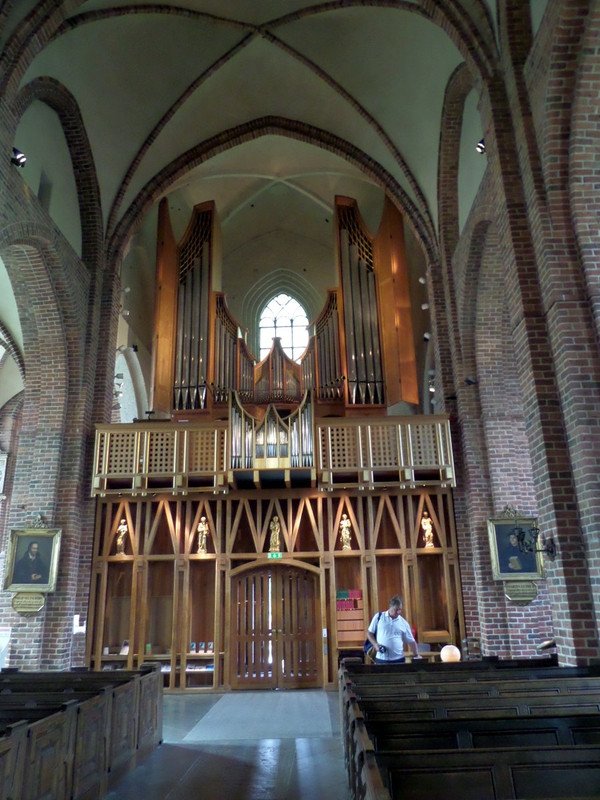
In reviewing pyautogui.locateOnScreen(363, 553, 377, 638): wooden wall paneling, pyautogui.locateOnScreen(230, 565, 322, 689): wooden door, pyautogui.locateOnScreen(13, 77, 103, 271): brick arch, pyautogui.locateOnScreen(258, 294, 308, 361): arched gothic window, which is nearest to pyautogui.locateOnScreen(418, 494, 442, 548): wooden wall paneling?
pyautogui.locateOnScreen(363, 553, 377, 638): wooden wall paneling

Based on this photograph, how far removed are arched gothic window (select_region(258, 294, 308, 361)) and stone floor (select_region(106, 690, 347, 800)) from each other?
9773 millimetres

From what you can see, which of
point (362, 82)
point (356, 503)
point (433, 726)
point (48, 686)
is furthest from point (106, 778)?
point (362, 82)

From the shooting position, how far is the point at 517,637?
9.27 m

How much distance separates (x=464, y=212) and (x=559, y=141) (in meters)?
3.95

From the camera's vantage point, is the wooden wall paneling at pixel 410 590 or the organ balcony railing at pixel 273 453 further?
the wooden wall paneling at pixel 410 590

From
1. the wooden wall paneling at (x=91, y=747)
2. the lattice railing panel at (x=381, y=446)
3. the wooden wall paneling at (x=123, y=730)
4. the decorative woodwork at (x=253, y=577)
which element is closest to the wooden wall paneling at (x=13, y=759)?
the wooden wall paneling at (x=91, y=747)

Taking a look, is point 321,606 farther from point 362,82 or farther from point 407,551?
point 362,82

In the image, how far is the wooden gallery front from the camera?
10.4 m

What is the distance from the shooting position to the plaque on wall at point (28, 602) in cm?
987

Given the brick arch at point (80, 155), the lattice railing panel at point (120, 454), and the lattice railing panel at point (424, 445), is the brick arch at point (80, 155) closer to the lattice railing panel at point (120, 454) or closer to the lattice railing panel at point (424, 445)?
the lattice railing panel at point (120, 454)

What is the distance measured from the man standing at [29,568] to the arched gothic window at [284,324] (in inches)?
331

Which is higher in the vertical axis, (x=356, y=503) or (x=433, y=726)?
(x=356, y=503)

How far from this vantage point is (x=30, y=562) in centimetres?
995

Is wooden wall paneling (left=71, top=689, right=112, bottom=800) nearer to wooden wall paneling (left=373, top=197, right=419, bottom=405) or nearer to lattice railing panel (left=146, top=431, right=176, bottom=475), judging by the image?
lattice railing panel (left=146, top=431, right=176, bottom=475)
